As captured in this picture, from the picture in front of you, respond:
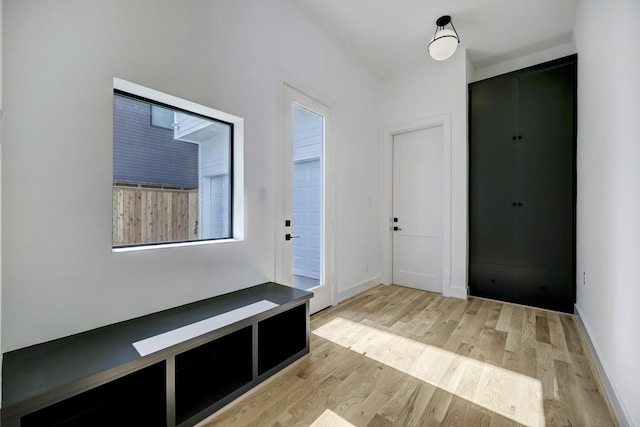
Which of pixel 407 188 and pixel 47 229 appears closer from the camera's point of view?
pixel 47 229

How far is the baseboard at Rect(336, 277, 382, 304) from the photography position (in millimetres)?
3355

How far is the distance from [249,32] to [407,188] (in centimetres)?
275

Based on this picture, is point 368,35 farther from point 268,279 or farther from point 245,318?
point 245,318

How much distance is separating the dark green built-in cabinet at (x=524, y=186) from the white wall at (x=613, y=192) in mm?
467

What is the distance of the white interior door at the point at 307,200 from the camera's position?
2648mm

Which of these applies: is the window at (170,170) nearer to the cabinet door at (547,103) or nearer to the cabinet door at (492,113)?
the cabinet door at (492,113)

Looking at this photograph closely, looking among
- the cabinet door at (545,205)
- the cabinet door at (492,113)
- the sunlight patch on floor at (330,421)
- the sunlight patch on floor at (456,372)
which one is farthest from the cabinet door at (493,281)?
the sunlight patch on floor at (330,421)

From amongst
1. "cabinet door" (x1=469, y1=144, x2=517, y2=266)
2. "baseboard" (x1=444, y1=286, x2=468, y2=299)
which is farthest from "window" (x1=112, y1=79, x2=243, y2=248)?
"cabinet door" (x1=469, y1=144, x2=517, y2=266)

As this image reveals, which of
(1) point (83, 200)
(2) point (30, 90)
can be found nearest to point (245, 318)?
(1) point (83, 200)

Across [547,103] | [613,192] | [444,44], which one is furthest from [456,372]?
[547,103]

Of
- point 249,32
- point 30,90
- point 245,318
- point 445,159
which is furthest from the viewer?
point 445,159

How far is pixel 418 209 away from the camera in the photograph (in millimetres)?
3902

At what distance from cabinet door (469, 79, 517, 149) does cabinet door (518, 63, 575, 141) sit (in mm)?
88

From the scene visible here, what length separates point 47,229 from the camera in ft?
4.45
